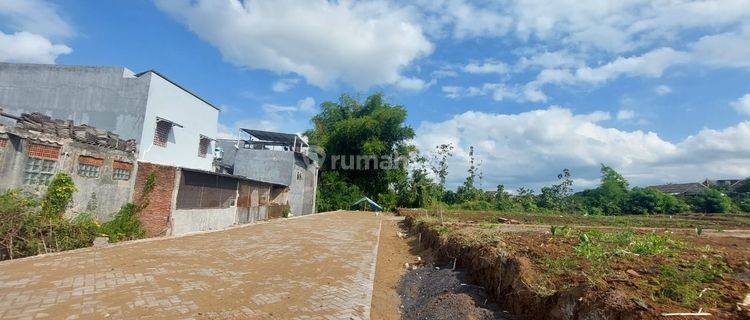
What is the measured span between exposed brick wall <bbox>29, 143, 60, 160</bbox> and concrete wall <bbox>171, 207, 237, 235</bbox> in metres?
3.95

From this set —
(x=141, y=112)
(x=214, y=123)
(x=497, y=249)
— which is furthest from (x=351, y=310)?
(x=214, y=123)

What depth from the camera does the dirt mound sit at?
534 cm

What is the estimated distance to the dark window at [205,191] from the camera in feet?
43.7

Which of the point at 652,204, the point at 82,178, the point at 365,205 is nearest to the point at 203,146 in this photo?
the point at 82,178

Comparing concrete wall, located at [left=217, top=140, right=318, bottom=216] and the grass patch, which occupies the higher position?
concrete wall, located at [left=217, top=140, right=318, bottom=216]

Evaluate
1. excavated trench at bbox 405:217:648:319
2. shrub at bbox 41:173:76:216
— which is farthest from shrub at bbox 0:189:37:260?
excavated trench at bbox 405:217:648:319

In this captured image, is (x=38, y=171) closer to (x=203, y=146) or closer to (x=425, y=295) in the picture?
(x=425, y=295)

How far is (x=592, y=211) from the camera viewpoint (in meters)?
36.9

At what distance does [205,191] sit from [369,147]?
21.2 metres

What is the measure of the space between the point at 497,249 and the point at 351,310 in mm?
3186

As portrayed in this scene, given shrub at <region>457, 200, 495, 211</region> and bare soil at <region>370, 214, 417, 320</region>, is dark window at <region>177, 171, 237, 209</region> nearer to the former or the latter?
bare soil at <region>370, 214, 417, 320</region>

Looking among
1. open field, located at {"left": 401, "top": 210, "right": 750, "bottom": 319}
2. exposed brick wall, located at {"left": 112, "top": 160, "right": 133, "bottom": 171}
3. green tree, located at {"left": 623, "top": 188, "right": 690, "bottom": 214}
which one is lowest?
open field, located at {"left": 401, "top": 210, "right": 750, "bottom": 319}

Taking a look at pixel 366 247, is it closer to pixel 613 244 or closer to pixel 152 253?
pixel 152 253

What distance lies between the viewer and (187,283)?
21.2 feet
